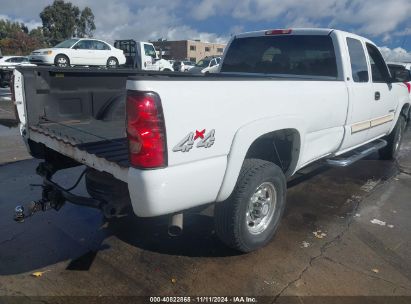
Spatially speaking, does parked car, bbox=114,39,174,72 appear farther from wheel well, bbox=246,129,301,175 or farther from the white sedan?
wheel well, bbox=246,129,301,175

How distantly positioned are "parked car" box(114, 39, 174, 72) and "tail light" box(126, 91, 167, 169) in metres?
19.2

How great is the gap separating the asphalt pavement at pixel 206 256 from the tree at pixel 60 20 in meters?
62.5

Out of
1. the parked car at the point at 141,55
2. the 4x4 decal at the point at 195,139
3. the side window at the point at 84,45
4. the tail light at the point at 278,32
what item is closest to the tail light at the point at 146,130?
the 4x4 decal at the point at 195,139

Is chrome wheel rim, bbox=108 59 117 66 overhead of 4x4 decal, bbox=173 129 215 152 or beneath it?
overhead

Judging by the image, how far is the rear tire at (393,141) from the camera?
6.77 m

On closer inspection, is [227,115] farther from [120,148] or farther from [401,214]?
[401,214]

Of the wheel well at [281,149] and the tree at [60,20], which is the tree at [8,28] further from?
the wheel well at [281,149]

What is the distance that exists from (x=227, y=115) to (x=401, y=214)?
119 inches

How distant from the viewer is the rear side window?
15.0 feet

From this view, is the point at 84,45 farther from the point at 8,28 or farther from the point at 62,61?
the point at 8,28

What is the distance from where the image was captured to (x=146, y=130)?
237 cm

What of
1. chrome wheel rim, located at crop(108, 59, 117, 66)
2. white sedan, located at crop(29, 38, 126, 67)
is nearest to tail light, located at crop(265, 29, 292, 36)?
white sedan, located at crop(29, 38, 126, 67)

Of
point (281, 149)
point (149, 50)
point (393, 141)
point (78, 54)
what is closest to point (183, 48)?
point (149, 50)

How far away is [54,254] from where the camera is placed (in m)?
3.46
